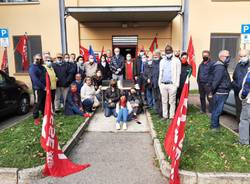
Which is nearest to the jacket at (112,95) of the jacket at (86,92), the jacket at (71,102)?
the jacket at (86,92)

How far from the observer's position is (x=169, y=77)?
6305 mm

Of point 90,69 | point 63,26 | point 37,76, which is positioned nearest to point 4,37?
point 63,26

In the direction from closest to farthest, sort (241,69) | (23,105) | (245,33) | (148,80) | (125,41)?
(241,69) → (148,80) → (23,105) → (245,33) → (125,41)

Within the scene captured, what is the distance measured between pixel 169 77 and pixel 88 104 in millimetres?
2732

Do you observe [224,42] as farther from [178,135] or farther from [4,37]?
[178,135]

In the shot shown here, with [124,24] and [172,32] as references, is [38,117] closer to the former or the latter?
[124,24]

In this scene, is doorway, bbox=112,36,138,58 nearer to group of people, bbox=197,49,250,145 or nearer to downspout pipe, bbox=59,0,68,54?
downspout pipe, bbox=59,0,68,54

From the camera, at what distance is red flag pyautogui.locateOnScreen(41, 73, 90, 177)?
12.8 feet

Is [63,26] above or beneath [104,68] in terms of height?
above

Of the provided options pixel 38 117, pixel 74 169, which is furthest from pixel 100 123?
pixel 74 169

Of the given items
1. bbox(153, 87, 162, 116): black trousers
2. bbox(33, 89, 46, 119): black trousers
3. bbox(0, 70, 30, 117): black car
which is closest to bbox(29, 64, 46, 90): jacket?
bbox(33, 89, 46, 119): black trousers

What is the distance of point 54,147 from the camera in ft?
13.4

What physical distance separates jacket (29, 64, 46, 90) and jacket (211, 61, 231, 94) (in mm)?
4208

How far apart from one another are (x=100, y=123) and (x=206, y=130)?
2.83 metres
